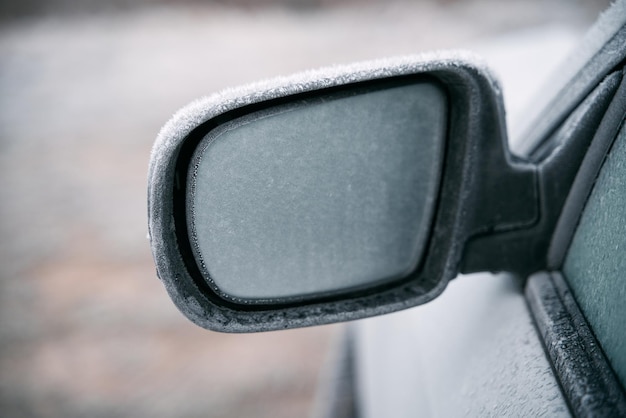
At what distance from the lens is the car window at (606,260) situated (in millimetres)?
906

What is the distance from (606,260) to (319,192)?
499 millimetres

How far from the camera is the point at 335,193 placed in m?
1.13

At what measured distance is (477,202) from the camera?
1.14m

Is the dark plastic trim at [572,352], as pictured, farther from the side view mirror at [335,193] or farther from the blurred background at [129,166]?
the blurred background at [129,166]

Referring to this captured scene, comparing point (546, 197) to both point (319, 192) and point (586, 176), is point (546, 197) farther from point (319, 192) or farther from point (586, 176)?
point (319, 192)

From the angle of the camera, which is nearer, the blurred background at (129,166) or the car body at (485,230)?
the car body at (485,230)

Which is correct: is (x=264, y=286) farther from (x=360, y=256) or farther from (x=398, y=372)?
(x=398, y=372)

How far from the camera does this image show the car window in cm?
91

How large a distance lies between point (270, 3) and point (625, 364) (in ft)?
57.9

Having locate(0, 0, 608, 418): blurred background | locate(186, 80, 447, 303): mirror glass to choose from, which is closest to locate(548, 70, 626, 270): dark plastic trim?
locate(186, 80, 447, 303): mirror glass

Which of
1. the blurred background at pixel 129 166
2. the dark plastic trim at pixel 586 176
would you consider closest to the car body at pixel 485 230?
the dark plastic trim at pixel 586 176

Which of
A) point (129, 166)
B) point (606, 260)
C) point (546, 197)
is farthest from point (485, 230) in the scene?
point (129, 166)

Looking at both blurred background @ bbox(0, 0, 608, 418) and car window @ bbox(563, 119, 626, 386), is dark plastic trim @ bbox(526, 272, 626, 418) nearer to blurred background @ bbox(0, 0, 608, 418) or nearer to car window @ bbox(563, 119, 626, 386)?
car window @ bbox(563, 119, 626, 386)

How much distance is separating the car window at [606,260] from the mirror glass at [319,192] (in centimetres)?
29
